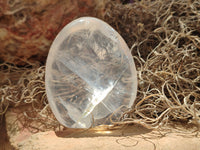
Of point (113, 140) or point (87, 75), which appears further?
point (87, 75)

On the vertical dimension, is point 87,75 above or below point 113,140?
above

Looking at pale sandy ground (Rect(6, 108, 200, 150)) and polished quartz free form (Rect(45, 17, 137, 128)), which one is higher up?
polished quartz free form (Rect(45, 17, 137, 128))

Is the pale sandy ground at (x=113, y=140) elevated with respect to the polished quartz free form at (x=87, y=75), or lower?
lower

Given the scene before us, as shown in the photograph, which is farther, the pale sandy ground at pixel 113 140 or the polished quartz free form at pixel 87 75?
the polished quartz free form at pixel 87 75

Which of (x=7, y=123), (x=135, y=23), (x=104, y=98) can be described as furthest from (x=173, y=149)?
(x=135, y=23)

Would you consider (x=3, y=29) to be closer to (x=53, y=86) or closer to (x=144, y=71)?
(x=53, y=86)
